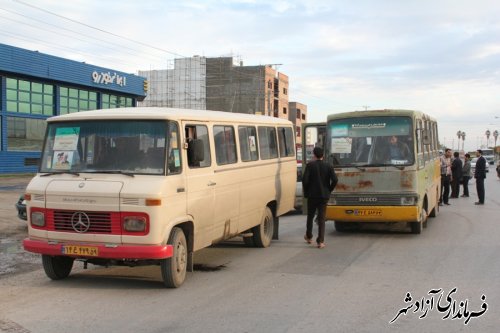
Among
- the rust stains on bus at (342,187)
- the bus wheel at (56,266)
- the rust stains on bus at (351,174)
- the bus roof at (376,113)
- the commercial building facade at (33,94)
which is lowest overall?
the bus wheel at (56,266)

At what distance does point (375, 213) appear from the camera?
1127 cm

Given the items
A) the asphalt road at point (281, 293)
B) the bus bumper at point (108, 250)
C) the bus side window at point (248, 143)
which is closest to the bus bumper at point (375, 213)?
the asphalt road at point (281, 293)

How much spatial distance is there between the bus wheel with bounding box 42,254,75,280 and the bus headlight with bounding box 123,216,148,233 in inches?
60.3

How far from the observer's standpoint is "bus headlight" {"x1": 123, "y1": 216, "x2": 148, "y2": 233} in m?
6.59

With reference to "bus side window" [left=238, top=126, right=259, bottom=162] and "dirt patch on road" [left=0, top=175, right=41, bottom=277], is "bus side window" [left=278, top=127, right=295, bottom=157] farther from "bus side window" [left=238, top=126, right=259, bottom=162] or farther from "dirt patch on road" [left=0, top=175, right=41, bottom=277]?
"dirt patch on road" [left=0, top=175, right=41, bottom=277]

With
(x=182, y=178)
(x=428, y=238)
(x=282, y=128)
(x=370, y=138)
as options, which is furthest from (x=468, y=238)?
(x=182, y=178)

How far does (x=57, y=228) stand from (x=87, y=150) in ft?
3.55

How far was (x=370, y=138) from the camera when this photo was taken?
11.6m

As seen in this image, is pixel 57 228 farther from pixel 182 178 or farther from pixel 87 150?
pixel 182 178

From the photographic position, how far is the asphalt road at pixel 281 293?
18.3ft

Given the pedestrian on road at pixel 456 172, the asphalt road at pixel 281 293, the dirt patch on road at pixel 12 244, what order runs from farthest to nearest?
the pedestrian on road at pixel 456 172 < the dirt patch on road at pixel 12 244 < the asphalt road at pixel 281 293

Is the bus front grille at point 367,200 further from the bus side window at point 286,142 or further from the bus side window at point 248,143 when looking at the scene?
the bus side window at point 248,143

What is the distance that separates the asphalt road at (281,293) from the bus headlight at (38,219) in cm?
86

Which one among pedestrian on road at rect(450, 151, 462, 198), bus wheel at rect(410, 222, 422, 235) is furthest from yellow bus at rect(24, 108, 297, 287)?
pedestrian on road at rect(450, 151, 462, 198)
